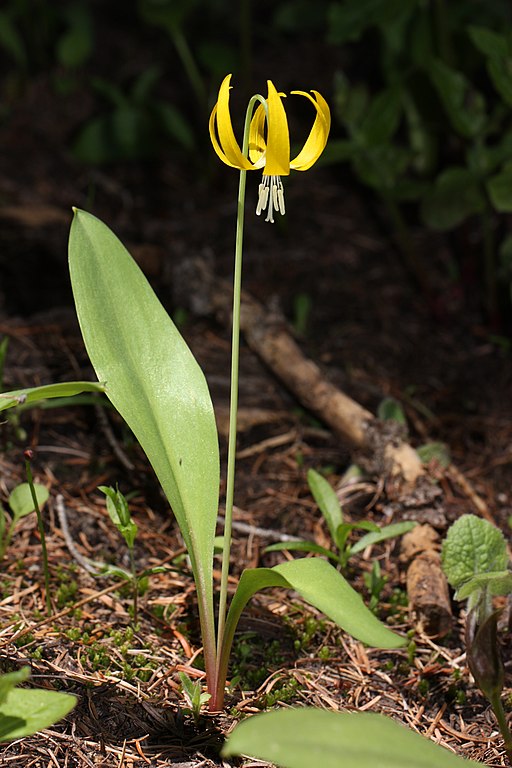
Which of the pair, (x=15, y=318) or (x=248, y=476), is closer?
(x=248, y=476)

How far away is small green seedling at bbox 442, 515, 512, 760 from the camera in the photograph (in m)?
1.56

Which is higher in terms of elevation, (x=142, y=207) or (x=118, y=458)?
(x=142, y=207)

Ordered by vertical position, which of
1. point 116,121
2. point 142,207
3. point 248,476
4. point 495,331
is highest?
point 116,121

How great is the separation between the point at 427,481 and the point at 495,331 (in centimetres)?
139

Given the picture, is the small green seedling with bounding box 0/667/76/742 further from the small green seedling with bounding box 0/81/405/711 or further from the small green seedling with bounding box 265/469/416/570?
the small green seedling with bounding box 265/469/416/570

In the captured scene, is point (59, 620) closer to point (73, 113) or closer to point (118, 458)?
point (118, 458)

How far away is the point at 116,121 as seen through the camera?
4098 millimetres

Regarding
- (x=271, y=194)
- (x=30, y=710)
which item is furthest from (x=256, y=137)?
(x=30, y=710)

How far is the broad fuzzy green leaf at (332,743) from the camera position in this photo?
3.43ft

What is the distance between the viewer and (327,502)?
2119 millimetres

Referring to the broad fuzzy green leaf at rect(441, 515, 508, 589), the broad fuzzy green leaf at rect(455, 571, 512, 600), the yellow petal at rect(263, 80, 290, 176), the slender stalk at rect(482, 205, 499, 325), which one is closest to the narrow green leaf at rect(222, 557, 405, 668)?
the broad fuzzy green leaf at rect(455, 571, 512, 600)

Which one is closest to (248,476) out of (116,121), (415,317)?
(415,317)

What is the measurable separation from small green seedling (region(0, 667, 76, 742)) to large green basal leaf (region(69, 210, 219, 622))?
0.47 metres

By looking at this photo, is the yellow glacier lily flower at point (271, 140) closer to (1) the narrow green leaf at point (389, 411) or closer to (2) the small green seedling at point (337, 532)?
(2) the small green seedling at point (337, 532)
